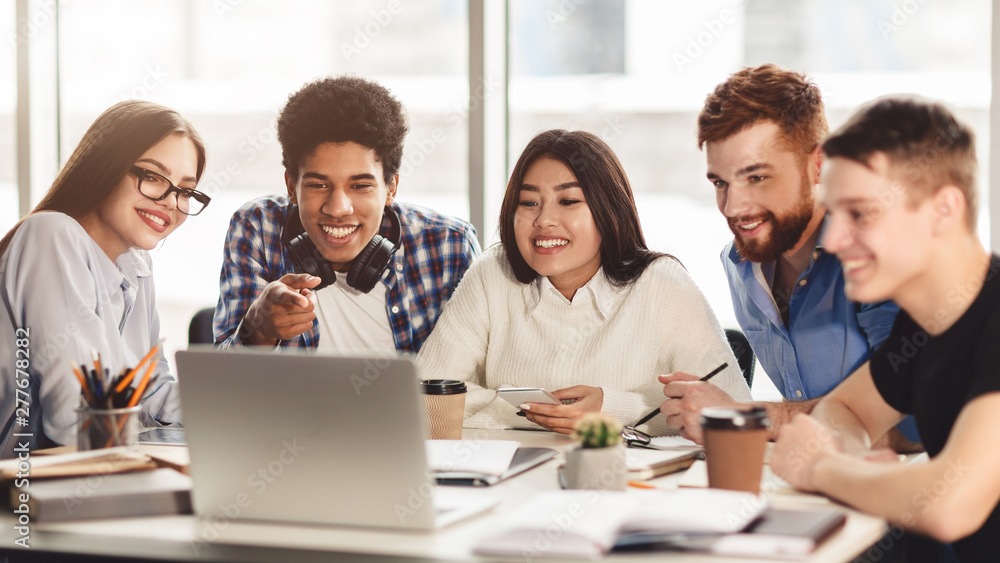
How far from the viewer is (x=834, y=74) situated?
10.3ft

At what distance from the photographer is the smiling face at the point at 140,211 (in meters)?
2.04

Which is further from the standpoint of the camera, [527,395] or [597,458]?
[527,395]

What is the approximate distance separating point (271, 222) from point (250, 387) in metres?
1.44

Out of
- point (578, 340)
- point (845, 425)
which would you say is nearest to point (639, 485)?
point (845, 425)

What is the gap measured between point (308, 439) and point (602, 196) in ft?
4.01

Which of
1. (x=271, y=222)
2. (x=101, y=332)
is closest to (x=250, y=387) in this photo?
(x=101, y=332)

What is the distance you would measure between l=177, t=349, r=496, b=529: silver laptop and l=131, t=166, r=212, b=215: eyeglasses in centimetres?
101

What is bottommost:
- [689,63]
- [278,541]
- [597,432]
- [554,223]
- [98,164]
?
[278,541]

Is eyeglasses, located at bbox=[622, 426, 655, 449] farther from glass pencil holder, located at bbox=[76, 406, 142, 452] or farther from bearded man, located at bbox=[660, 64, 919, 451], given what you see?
glass pencil holder, located at bbox=[76, 406, 142, 452]

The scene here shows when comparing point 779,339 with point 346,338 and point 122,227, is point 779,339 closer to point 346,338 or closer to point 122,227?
point 346,338

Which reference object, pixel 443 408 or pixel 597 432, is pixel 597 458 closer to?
pixel 597 432

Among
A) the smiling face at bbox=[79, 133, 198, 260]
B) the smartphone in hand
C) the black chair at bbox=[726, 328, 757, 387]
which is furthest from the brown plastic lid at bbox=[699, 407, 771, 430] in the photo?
the smiling face at bbox=[79, 133, 198, 260]

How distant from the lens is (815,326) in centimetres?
212

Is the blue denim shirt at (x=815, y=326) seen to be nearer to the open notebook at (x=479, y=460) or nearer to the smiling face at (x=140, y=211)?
the open notebook at (x=479, y=460)
